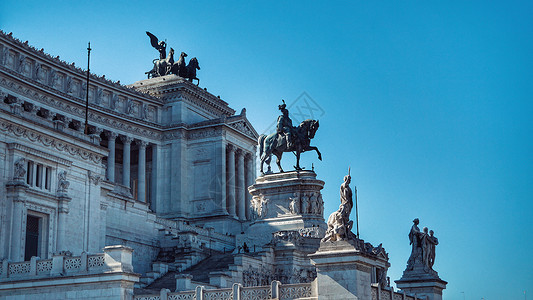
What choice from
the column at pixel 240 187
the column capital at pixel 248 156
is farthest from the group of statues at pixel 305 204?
the column capital at pixel 248 156

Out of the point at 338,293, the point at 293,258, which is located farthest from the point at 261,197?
the point at 338,293

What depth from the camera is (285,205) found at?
62938 millimetres

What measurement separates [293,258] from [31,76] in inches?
1303

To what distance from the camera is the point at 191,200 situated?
284 ft

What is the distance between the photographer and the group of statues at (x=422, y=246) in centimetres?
4519

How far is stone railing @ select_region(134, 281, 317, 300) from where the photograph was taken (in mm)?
34219

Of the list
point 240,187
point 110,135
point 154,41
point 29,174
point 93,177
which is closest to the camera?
point 29,174

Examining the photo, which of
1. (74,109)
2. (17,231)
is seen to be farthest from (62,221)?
(74,109)

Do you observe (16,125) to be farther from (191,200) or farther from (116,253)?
(191,200)

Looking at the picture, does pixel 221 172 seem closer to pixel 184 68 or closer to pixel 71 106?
pixel 184 68

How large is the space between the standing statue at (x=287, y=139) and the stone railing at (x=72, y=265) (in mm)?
28929

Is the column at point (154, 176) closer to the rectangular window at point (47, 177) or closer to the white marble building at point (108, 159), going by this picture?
the white marble building at point (108, 159)

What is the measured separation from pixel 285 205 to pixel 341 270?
97.4ft

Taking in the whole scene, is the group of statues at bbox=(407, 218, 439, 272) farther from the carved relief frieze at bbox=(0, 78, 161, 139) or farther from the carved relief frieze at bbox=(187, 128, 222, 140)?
the carved relief frieze at bbox=(187, 128, 222, 140)
